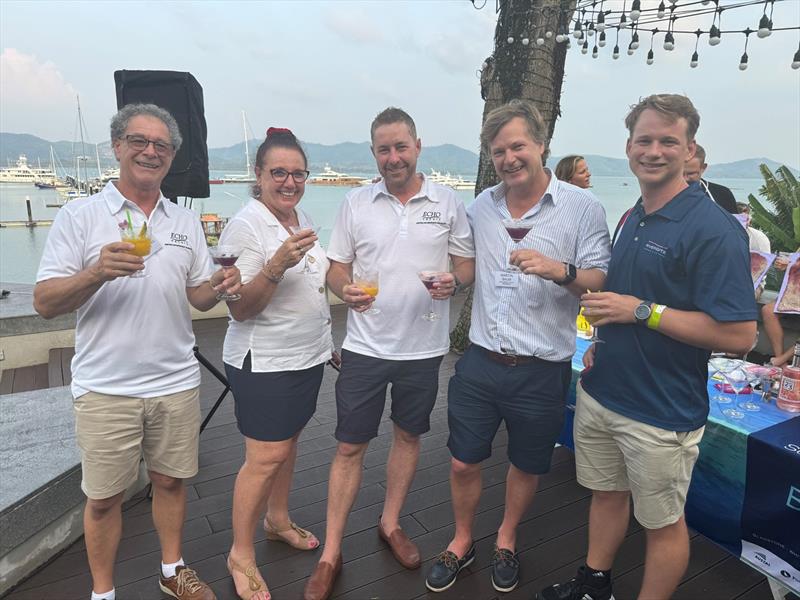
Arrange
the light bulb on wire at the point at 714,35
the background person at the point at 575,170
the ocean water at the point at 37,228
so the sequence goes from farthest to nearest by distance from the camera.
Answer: the light bulb on wire at the point at 714,35
the background person at the point at 575,170
the ocean water at the point at 37,228

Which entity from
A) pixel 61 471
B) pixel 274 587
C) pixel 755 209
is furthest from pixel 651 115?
pixel 755 209

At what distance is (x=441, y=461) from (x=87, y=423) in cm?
212

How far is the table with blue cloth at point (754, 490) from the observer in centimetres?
183

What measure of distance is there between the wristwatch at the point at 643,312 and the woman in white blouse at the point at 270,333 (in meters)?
1.13

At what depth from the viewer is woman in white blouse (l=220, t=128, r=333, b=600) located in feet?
5.98

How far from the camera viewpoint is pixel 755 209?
25.1 ft

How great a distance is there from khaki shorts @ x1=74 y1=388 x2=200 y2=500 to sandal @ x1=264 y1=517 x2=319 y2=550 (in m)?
0.65

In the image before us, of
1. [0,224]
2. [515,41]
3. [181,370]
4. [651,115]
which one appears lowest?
[0,224]

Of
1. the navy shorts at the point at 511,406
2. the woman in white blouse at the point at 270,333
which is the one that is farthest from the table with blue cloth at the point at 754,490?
the woman in white blouse at the point at 270,333

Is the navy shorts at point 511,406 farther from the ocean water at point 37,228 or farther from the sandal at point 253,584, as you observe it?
the sandal at point 253,584

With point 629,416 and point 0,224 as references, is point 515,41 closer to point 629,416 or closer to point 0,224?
point 629,416

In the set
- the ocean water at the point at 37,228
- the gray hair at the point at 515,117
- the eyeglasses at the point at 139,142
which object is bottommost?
the ocean water at the point at 37,228

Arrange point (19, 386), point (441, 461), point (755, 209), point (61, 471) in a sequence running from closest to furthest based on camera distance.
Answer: point (61, 471), point (441, 461), point (19, 386), point (755, 209)

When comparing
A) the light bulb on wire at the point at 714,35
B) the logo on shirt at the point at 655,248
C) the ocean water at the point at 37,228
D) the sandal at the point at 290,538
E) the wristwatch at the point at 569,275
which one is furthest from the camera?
the light bulb on wire at the point at 714,35
